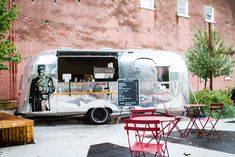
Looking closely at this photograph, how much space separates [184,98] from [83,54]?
14.3 feet

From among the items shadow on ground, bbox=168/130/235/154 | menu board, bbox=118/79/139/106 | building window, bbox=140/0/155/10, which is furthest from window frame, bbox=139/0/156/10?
shadow on ground, bbox=168/130/235/154

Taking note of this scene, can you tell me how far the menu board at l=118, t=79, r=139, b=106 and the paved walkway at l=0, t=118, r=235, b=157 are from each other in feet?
3.79

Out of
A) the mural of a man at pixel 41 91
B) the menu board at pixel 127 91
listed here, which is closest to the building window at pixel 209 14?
the menu board at pixel 127 91

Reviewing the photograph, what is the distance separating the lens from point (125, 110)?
1239 cm

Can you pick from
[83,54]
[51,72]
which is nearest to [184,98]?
[83,54]

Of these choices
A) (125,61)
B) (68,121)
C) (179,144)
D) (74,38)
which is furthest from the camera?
(74,38)

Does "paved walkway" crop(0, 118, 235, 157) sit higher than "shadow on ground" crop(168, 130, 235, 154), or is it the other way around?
"shadow on ground" crop(168, 130, 235, 154)

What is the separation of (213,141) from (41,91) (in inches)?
244

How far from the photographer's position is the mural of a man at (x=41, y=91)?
1149 centimetres

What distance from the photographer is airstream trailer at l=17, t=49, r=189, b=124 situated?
1159cm

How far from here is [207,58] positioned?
1577cm

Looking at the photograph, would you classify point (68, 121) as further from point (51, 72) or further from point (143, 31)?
point (143, 31)

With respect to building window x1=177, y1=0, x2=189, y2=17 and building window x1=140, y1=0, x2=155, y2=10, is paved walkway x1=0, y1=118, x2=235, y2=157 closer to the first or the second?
building window x1=140, y1=0, x2=155, y2=10

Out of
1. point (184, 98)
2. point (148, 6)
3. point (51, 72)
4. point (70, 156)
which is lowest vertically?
point (70, 156)
